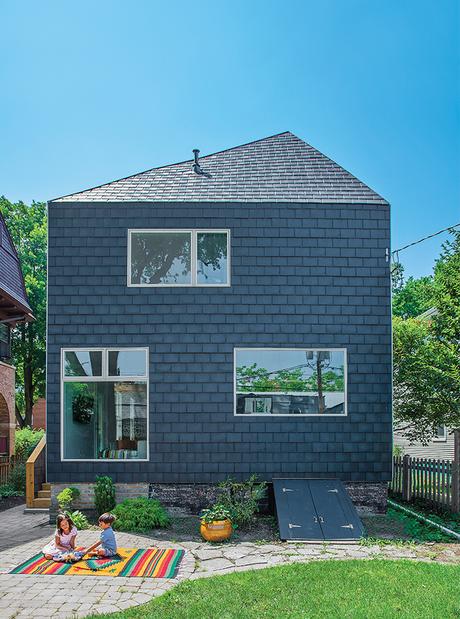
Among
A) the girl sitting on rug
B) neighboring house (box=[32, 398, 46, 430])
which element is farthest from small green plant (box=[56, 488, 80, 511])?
neighboring house (box=[32, 398, 46, 430])

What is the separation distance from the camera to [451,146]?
18.1 meters

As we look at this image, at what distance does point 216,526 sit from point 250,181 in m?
6.49

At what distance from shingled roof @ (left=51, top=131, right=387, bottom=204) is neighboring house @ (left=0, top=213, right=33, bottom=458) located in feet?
25.8

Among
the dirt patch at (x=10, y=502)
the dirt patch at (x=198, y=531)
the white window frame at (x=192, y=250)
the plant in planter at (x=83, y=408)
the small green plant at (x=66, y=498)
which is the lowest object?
the dirt patch at (x=10, y=502)

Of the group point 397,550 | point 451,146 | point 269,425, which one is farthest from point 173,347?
point 451,146

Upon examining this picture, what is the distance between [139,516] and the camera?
10.3m

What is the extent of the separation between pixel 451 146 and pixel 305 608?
1509cm

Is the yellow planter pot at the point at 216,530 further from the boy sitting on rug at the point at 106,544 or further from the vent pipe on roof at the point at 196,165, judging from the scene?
the vent pipe on roof at the point at 196,165

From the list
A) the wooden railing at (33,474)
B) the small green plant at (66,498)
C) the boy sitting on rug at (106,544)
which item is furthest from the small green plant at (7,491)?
the boy sitting on rug at (106,544)

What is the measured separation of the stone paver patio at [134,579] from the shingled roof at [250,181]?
19.7 ft

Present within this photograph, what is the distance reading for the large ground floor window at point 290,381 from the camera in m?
11.5

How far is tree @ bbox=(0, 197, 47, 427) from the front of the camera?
28734 millimetres

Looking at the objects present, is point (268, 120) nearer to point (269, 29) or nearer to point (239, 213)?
point (269, 29)

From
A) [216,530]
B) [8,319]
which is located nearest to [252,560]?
[216,530]
